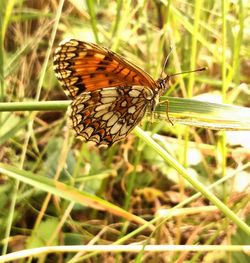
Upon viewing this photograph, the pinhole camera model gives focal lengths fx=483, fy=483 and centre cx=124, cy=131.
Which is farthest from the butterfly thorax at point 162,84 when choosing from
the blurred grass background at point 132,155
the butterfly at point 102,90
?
the blurred grass background at point 132,155

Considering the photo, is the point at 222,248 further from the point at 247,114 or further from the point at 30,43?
the point at 30,43

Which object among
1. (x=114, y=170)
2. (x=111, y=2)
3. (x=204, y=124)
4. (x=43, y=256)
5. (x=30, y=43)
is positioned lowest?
(x=43, y=256)

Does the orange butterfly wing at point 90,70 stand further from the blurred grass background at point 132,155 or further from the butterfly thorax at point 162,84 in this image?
the blurred grass background at point 132,155

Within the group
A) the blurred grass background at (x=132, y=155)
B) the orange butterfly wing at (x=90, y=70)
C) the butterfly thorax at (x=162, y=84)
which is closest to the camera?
the orange butterfly wing at (x=90, y=70)

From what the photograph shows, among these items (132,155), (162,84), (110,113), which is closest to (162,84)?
(162,84)

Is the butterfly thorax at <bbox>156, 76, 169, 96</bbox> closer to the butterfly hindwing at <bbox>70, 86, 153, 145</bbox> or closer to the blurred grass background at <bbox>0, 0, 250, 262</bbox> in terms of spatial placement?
the butterfly hindwing at <bbox>70, 86, 153, 145</bbox>

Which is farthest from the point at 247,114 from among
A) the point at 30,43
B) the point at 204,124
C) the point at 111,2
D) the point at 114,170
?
the point at 111,2

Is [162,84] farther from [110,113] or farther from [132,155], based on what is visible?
[132,155]
